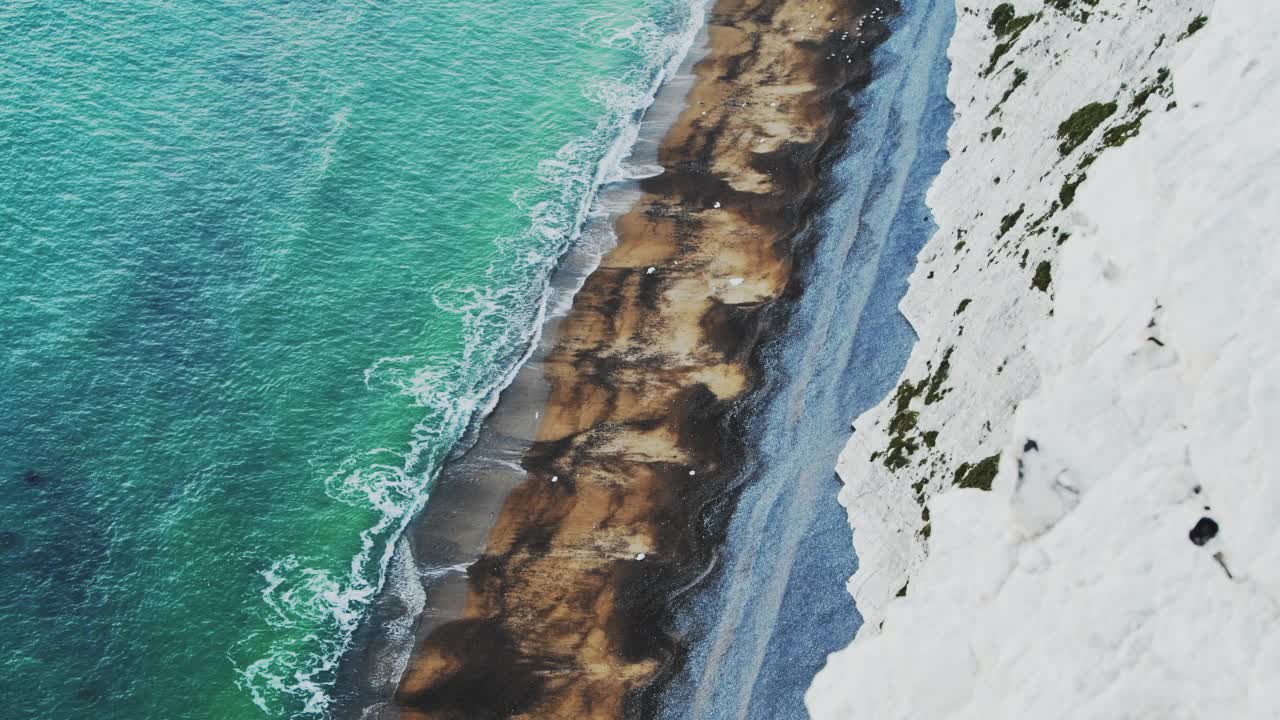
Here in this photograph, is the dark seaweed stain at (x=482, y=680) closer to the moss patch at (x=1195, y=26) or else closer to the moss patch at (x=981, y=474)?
the moss patch at (x=981, y=474)

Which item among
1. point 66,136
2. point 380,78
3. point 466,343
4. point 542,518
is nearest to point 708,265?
point 466,343

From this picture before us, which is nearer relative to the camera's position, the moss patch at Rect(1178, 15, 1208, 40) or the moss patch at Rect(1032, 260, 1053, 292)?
the moss patch at Rect(1032, 260, 1053, 292)

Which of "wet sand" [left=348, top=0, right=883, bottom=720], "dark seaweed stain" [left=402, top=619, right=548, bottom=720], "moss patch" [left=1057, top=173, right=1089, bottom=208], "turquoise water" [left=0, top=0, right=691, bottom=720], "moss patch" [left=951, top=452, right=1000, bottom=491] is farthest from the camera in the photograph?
"turquoise water" [left=0, top=0, right=691, bottom=720]

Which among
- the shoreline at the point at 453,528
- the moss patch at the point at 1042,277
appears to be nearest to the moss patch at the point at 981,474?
the moss patch at the point at 1042,277

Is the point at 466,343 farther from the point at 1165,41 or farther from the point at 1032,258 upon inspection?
the point at 1165,41

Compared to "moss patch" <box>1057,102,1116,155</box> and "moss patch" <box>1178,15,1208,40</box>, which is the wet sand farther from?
"moss patch" <box>1178,15,1208,40</box>

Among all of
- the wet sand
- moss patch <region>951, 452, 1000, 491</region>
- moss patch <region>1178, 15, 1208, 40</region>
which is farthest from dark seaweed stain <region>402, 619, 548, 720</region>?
moss patch <region>1178, 15, 1208, 40</region>

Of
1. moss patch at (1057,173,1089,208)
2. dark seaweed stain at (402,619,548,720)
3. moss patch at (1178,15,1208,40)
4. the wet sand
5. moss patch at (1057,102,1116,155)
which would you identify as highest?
moss patch at (1178,15,1208,40)
